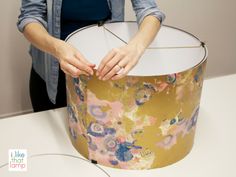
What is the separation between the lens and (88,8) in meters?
0.97

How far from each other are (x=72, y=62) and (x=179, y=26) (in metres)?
1.24

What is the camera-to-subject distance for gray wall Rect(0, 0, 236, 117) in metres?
1.48

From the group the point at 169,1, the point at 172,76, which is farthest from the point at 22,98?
the point at 172,76

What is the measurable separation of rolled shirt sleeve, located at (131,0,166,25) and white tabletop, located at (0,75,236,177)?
258mm

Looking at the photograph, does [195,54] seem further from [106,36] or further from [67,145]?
[67,145]

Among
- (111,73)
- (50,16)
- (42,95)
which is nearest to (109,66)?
(111,73)

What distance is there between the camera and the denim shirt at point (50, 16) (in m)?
0.84

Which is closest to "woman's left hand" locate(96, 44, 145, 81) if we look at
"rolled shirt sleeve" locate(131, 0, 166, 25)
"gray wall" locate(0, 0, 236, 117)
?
"rolled shirt sleeve" locate(131, 0, 166, 25)

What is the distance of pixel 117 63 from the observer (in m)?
0.64

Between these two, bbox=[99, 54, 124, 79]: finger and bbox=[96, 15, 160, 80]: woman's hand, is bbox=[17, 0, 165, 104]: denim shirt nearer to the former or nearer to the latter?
bbox=[96, 15, 160, 80]: woman's hand

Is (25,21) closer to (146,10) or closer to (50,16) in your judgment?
(50,16)

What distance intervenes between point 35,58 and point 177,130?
1.76 feet

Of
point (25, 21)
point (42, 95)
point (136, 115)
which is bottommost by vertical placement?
point (42, 95)

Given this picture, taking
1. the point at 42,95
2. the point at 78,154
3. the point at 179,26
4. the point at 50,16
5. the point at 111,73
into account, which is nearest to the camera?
the point at 111,73
